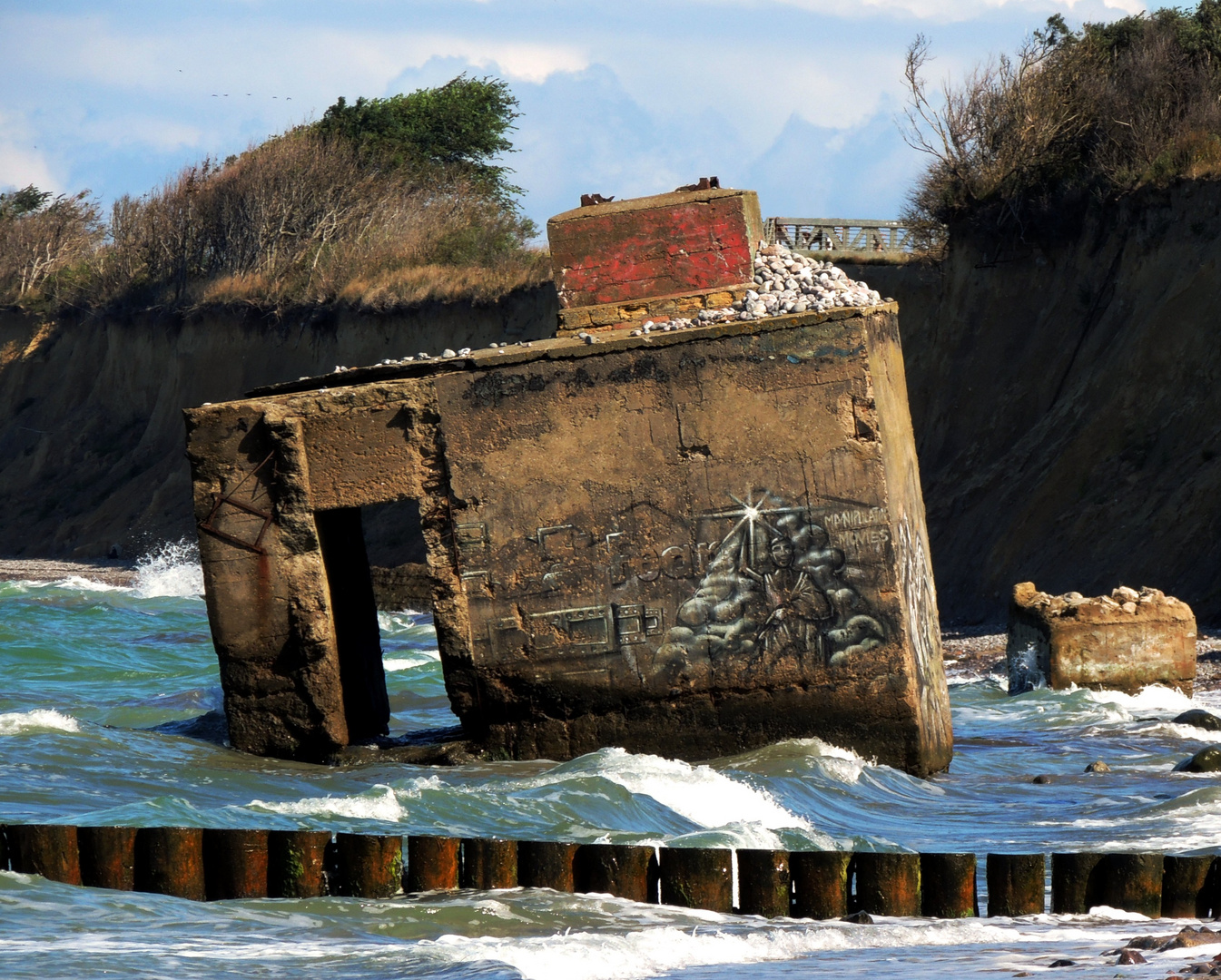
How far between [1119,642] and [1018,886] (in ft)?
27.9

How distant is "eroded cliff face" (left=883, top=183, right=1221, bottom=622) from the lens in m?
20.4

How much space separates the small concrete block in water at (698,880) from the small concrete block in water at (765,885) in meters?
0.07

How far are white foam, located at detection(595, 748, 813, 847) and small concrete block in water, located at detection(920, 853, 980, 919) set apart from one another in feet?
4.61

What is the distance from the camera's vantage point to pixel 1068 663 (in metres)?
15.1

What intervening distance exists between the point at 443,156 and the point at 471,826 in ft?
142

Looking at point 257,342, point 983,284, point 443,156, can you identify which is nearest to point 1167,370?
point 983,284

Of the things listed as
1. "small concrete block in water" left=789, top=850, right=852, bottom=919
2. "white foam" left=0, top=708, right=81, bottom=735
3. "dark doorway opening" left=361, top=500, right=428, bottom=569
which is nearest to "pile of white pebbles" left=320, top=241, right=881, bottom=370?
"white foam" left=0, top=708, right=81, bottom=735

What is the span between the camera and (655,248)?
11555mm

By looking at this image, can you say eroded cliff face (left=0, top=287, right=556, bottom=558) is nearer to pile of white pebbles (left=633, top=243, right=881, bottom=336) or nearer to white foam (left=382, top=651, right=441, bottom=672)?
white foam (left=382, top=651, right=441, bottom=672)

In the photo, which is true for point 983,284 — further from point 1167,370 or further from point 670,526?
point 670,526

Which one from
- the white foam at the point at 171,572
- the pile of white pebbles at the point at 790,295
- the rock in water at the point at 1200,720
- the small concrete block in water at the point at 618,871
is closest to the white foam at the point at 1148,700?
the rock in water at the point at 1200,720

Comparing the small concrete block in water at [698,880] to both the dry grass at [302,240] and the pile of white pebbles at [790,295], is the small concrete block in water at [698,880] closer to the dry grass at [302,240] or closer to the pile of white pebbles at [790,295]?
the pile of white pebbles at [790,295]

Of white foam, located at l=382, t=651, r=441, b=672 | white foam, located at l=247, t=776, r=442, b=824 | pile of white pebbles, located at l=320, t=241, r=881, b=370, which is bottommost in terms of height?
white foam, located at l=382, t=651, r=441, b=672

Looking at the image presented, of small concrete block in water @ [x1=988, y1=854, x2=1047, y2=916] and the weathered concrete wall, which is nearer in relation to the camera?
small concrete block in water @ [x1=988, y1=854, x2=1047, y2=916]
